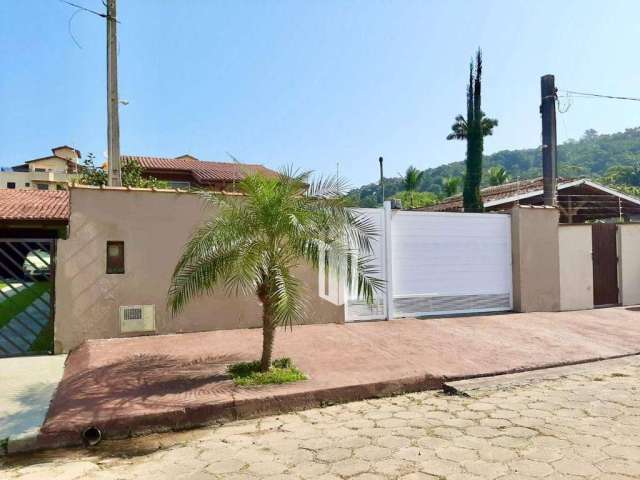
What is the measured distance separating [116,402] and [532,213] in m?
9.79

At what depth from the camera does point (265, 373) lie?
580 cm

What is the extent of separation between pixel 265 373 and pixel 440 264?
19.0 feet

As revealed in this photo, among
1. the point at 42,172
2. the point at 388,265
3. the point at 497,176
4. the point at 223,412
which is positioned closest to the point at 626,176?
the point at 497,176

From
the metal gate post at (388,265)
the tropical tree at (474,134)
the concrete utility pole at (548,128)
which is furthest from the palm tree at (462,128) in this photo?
the metal gate post at (388,265)

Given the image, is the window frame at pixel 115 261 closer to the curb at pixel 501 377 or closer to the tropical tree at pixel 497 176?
the curb at pixel 501 377

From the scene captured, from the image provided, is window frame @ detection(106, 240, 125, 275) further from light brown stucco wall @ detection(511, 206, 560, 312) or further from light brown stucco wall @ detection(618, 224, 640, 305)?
light brown stucco wall @ detection(618, 224, 640, 305)

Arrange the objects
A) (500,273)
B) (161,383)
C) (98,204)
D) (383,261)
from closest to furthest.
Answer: (161,383) → (98,204) → (383,261) → (500,273)

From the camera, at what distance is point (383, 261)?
9766 mm

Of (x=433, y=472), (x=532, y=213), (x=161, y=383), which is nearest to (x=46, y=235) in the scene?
(x=161, y=383)

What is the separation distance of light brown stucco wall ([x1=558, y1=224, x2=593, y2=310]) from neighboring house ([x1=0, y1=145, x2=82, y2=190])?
154 ft

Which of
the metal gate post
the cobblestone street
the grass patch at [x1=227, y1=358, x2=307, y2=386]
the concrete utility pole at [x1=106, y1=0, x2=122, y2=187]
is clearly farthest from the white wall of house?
the cobblestone street

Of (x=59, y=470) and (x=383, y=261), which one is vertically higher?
(x=383, y=261)

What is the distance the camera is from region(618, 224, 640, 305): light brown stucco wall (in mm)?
12188

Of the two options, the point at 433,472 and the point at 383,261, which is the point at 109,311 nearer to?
the point at 383,261
